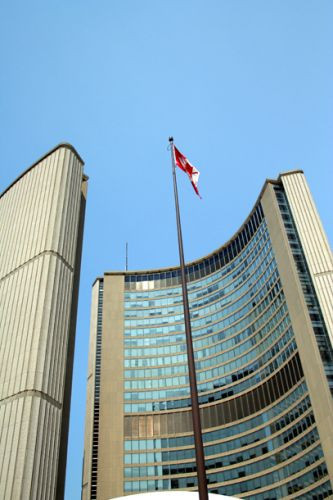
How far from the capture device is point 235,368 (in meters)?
89.1

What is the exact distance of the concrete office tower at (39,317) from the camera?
119 ft

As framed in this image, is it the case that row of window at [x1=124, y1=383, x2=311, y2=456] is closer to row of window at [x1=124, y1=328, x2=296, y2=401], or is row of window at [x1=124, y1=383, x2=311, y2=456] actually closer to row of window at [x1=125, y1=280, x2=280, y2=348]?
row of window at [x1=124, y1=328, x2=296, y2=401]

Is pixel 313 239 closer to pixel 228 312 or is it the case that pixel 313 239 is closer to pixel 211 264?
pixel 228 312

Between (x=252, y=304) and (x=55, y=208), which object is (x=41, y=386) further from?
(x=252, y=304)

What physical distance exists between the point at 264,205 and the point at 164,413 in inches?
1754

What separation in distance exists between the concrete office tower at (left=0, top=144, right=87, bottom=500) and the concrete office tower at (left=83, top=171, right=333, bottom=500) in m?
35.0

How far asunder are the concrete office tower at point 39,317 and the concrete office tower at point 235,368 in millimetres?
34980

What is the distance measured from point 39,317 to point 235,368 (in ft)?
179

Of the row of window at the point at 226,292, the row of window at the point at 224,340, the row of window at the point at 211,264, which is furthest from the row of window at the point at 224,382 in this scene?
the row of window at the point at 211,264

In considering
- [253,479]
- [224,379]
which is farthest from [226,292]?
[253,479]

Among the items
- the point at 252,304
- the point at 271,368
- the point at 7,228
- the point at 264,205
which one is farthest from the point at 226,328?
the point at 7,228

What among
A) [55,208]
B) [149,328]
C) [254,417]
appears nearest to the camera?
[55,208]

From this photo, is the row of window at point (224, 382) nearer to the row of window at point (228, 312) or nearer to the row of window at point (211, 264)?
the row of window at point (228, 312)

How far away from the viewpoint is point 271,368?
78812 mm
